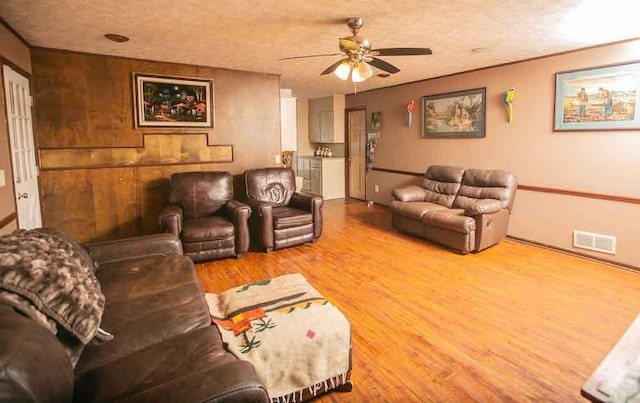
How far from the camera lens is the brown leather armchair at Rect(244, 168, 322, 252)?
13.9ft

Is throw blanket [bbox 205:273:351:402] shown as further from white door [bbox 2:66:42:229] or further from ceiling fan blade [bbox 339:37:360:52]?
white door [bbox 2:66:42:229]

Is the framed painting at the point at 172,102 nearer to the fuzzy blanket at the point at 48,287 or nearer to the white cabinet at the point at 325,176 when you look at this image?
the fuzzy blanket at the point at 48,287

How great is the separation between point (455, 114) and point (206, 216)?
12.6 feet

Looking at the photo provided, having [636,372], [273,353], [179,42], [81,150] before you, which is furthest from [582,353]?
[81,150]

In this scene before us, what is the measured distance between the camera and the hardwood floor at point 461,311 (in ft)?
6.59

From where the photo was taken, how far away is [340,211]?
655 centimetres

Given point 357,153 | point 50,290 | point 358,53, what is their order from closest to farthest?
point 50,290 < point 358,53 < point 357,153

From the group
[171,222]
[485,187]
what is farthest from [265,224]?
[485,187]

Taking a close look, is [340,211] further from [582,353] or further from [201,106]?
[582,353]

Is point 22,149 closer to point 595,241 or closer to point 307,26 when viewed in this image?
point 307,26

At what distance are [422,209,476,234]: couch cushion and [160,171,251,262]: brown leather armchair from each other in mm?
2218

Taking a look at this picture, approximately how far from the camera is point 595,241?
3.94m

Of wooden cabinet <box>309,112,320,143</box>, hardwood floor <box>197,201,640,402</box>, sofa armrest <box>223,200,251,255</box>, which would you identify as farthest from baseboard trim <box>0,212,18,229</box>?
wooden cabinet <box>309,112,320,143</box>

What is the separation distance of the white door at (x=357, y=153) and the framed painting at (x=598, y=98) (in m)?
3.64
